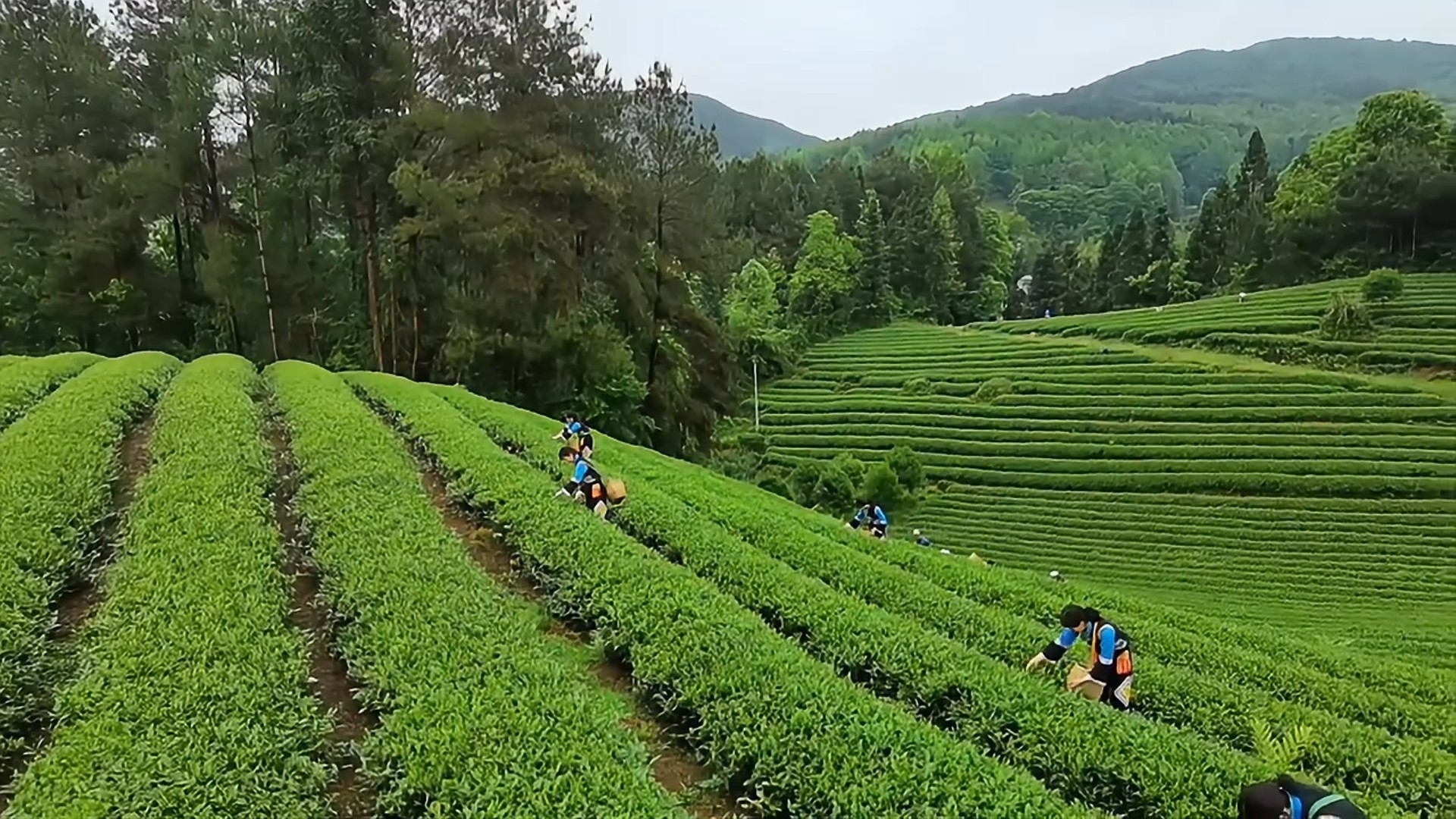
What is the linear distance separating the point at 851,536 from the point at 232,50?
68.3 feet

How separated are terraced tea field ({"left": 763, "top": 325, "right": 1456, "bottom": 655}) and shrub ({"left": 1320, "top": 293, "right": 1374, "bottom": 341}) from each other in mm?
3905

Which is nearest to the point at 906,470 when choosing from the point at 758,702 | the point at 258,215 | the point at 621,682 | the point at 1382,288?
the point at 258,215

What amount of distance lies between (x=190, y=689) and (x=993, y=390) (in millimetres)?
40211

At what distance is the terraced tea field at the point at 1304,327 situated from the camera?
37.4 m

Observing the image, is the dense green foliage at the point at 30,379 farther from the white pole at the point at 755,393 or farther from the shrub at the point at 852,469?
the white pole at the point at 755,393

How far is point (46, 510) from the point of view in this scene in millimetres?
8414

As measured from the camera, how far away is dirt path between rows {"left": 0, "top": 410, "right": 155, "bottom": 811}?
543 centimetres

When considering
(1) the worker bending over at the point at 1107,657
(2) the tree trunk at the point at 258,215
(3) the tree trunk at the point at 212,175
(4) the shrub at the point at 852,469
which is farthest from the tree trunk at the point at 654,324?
(1) the worker bending over at the point at 1107,657

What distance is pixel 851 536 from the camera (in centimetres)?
1408

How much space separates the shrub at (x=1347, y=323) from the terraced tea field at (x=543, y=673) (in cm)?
3435

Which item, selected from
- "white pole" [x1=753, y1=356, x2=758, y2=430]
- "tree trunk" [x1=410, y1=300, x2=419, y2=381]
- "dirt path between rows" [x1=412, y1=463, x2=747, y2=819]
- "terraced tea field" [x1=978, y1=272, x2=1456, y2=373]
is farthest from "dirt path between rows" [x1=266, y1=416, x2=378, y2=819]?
"terraced tea field" [x1=978, y1=272, x2=1456, y2=373]

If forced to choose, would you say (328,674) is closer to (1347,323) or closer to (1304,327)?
(1347,323)

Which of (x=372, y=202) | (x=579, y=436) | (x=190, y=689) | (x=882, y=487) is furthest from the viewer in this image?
(x=882, y=487)

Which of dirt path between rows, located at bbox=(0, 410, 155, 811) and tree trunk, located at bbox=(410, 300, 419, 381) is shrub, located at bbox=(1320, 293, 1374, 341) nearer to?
tree trunk, located at bbox=(410, 300, 419, 381)
